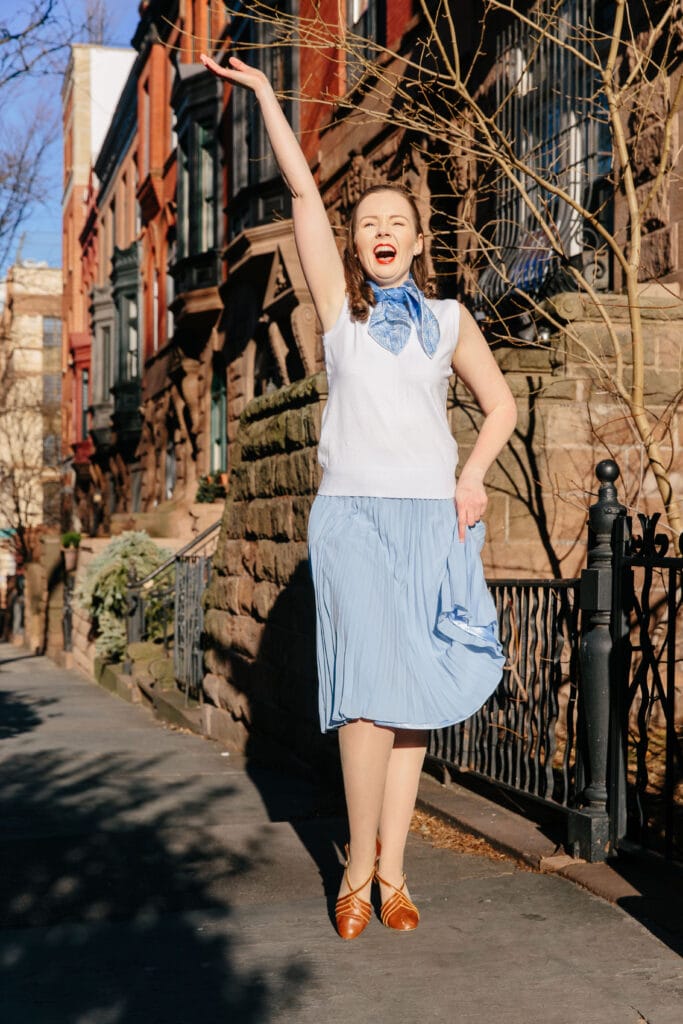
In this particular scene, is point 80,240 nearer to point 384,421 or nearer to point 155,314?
point 155,314

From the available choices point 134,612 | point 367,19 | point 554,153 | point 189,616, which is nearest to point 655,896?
point 554,153

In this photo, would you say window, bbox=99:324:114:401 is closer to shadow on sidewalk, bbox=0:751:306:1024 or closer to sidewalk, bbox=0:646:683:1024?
shadow on sidewalk, bbox=0:751:306:1024

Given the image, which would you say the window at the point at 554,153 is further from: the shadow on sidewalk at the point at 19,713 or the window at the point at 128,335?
the window at the point at 128,335

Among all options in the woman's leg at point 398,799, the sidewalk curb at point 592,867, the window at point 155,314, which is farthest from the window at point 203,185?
the woman's leg at point 398,799

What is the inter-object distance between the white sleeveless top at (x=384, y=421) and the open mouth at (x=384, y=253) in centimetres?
19

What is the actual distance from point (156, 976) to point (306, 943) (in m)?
0.45

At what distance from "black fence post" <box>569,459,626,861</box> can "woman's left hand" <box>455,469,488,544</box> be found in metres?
0.83

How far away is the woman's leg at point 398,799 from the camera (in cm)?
340

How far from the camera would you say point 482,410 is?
3.55m

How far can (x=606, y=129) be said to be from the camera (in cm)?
938

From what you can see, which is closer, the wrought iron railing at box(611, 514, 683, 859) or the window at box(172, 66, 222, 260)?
the wrought iron railing at box(611, 514, 683, 859)

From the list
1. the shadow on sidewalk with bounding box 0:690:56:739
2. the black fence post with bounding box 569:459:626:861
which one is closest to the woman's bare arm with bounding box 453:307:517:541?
the black fence post with bounding box 569:459:626:861

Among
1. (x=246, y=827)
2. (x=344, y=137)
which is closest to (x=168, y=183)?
(x=344, y=137)

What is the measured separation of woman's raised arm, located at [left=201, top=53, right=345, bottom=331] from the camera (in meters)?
3.31
